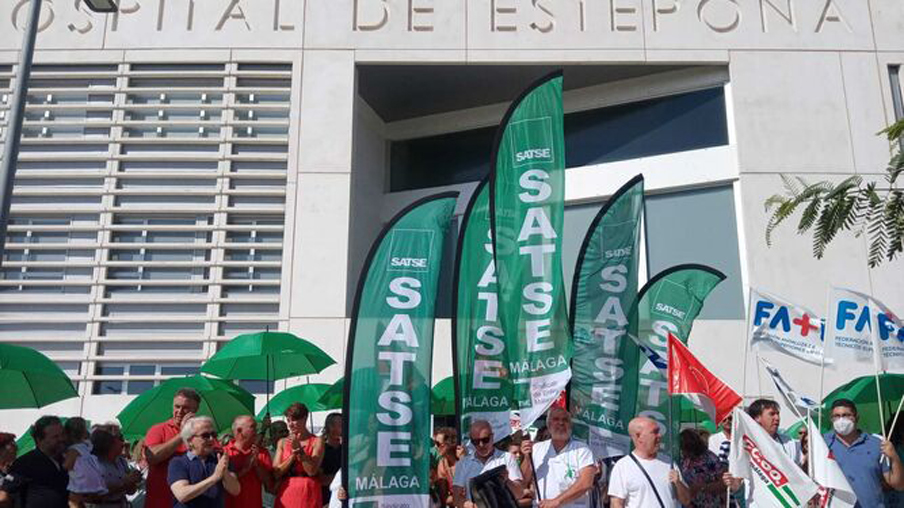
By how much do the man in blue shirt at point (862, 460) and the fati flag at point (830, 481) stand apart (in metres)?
0.42

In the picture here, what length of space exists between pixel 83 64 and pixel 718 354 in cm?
1301

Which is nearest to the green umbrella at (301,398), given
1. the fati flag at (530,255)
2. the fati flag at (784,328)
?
the fati flag at (530,255)

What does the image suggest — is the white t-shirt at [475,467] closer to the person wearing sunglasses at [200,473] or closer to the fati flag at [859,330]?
the person wearing sunglasses at [200,473]

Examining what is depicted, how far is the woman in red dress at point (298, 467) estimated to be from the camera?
687 centimetres

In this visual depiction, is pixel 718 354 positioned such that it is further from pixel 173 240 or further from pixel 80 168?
pixel 80 168

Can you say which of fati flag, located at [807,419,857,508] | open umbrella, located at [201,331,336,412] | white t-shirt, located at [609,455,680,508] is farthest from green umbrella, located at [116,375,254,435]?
fati flag, located at [807,419,857,508]

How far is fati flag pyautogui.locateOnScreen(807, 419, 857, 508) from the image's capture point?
21.0 ft

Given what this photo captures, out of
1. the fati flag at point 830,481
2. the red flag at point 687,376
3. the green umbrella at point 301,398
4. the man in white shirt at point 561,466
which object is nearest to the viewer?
the man in white shirt at point 561,466

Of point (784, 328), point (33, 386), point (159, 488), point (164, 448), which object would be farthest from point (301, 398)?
point (784, 328)

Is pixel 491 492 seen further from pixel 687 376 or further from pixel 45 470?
pixel 45 470

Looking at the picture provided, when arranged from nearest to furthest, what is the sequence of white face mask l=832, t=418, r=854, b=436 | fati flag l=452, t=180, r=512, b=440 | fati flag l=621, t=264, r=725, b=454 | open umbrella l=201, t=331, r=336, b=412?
fati flag l=452, t=180, r=512, b=440 < white face mask l=832, t=418, r=854, b=436 < fati flag l=621, t=264, r=725, b=454 < open umbrella l=201, t=331, r=336, b=412

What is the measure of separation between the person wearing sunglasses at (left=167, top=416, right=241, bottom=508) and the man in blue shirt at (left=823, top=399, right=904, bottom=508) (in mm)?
4967

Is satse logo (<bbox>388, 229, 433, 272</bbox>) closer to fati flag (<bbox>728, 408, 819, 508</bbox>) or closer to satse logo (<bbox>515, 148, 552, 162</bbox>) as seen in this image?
satse logo (<bbox>515, 148, 552, 162</bbox>)

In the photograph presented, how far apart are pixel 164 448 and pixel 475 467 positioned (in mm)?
2411
